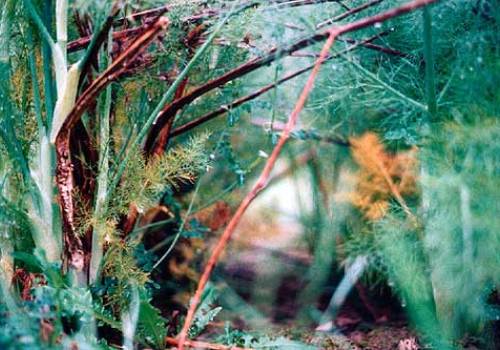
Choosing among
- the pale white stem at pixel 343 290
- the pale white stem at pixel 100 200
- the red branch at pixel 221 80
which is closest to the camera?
the red branch at pixel 221 80

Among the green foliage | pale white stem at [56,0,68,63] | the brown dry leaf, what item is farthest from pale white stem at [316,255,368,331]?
pale white stem at [56,0,68,63]

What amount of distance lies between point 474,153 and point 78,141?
0.68m

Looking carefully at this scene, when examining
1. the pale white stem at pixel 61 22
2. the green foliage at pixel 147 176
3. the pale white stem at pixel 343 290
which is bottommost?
the pale white stem at pixel 343 290

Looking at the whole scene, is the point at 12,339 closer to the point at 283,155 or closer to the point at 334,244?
the point at 334,244

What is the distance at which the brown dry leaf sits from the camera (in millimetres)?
1327

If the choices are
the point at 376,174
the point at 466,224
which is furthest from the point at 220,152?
the point at 466,224

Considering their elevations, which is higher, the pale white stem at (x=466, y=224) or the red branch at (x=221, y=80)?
the red branch at (x=221, y=80)

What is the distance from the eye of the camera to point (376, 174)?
4.54 feet

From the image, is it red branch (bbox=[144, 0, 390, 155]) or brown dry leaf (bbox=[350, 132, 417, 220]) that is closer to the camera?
red branch (bbox=[144, 0, 390, 155])

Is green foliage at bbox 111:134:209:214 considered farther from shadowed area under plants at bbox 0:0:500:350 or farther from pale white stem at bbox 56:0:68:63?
pale white stem at bbox 56:0:68:63

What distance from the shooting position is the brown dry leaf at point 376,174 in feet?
4.35

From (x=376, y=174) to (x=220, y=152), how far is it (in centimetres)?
37

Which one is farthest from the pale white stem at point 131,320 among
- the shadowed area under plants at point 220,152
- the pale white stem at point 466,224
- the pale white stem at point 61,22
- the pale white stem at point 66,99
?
the pale white stem at point 466,224

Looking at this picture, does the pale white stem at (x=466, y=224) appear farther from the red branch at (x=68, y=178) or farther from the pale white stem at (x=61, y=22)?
the pale white stem at (x=61, y=22)
